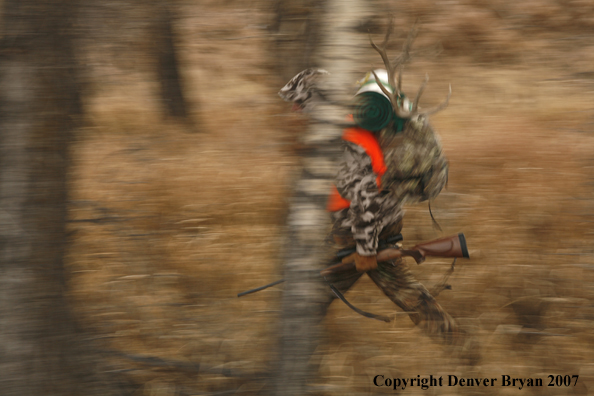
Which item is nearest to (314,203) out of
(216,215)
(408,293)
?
(408,293)

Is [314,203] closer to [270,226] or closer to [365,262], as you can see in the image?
[365,262]

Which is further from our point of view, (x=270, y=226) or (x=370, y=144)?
(x=270, y=226)

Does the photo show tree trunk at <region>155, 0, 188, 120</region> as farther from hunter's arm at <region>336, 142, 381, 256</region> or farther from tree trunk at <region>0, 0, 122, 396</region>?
hunter's arm at <region>336, 142, 381, 256</region>

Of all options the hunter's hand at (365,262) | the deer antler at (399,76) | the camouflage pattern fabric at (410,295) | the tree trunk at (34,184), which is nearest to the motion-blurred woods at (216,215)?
the tree trunk at (34,184)

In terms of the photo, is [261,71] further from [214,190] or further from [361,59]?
[361,59]

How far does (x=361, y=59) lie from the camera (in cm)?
218

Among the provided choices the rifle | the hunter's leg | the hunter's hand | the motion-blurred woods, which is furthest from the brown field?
the rifle

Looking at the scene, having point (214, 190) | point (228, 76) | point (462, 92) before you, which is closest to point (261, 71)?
point (228, 76)

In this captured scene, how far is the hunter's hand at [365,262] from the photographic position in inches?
117

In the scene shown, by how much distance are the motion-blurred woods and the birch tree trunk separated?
0.07m

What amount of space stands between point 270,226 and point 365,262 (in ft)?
8.12

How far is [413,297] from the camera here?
3273 millimetres

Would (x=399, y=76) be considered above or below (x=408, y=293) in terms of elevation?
above

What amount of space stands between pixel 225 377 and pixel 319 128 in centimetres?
198
